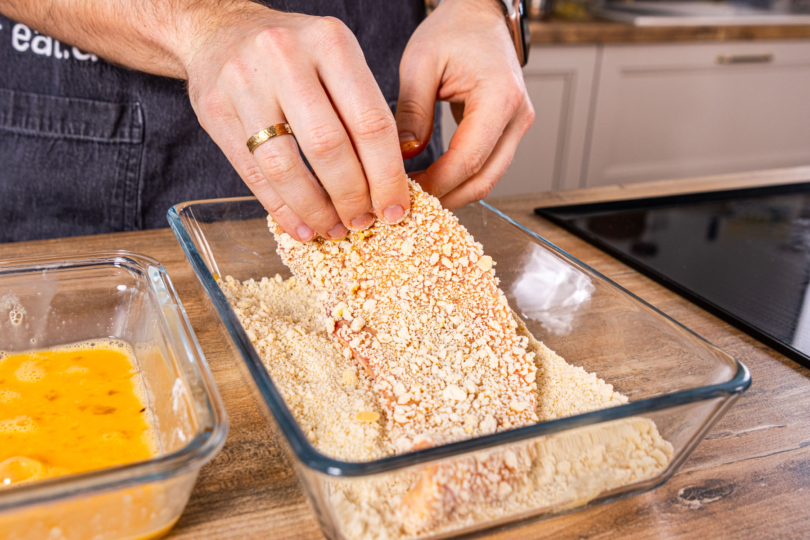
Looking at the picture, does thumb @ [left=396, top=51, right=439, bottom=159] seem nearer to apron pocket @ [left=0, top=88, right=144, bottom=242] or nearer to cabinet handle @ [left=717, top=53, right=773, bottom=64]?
apron pocket @ [left=0, top=88, right=144, bottom=242]

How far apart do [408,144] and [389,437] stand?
1.32ft

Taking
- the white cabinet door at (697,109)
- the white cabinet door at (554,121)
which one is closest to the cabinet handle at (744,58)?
the white cabinet door at (697,109)

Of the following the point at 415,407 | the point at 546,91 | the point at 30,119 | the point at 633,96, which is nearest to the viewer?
the point at 415,407

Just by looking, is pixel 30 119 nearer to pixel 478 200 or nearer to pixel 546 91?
pixel 478 200

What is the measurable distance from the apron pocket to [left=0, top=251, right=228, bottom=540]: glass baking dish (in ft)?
1.55

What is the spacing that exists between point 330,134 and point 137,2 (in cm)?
47

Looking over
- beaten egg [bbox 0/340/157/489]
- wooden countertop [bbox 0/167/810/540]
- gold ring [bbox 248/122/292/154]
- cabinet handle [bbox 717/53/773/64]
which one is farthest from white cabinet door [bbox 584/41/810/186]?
beaten egg [bbox 0/340/157/489]

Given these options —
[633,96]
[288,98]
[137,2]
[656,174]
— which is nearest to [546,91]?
[633,96]

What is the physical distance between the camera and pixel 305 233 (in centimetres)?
69

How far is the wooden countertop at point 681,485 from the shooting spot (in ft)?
1.58

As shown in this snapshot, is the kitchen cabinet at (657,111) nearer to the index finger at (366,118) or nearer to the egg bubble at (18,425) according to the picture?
the index finger at (366,118)

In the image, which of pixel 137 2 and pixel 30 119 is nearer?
pixel 137 2

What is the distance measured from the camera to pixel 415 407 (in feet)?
1.82

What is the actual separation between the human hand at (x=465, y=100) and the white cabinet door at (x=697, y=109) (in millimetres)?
1742
